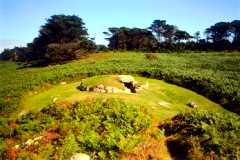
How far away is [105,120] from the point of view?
24.1m

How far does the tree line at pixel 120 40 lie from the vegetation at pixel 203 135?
45.6 m

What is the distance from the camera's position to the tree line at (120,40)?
228ft

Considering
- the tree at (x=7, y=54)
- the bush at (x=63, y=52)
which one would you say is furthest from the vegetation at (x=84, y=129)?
the tree at (x=7, y=54)

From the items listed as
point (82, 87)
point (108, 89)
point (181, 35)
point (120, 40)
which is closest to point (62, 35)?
point (120, 40)

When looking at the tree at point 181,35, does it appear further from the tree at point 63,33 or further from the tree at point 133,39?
the tree at point 63,33

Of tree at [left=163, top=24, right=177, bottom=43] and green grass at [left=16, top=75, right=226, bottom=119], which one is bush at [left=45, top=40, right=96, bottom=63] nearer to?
green grass at [left=16, top=75, right=226, bottom=119]

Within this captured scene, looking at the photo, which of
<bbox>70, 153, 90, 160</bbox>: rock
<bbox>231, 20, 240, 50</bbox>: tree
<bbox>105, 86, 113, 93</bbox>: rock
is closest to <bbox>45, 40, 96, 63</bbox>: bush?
<bbox>105, 86, 113, 93</bbox>: rock

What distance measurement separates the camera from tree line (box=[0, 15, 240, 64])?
69438 mm

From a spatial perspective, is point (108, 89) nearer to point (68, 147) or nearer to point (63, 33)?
point (68, 147)

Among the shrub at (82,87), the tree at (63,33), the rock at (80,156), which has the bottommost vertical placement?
the rock at (80,156)

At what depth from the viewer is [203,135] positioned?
22109mm

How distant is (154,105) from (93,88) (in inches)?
272

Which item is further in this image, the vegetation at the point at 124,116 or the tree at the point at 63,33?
the tree at the point at 63,33

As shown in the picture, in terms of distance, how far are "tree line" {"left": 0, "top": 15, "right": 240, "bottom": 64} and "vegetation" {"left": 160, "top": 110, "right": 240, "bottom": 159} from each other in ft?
150
